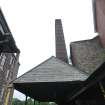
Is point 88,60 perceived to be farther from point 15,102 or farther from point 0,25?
point 15,102

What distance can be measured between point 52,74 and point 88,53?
239 inches

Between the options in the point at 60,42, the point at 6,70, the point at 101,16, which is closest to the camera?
the point at 101,16

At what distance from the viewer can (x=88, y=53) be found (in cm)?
1243

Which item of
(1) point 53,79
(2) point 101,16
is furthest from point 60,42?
(1) point 53,79

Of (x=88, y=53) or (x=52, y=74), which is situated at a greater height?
A: (x=52, y=74)

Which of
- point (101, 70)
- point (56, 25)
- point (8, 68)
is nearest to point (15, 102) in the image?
point (8, 68)

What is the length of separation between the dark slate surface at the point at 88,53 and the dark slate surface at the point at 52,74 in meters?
3.97

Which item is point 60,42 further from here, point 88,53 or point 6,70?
point 6,70

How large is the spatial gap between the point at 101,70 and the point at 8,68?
2317 centimetres

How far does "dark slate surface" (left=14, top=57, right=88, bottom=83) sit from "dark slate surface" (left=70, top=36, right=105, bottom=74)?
3.97 metres

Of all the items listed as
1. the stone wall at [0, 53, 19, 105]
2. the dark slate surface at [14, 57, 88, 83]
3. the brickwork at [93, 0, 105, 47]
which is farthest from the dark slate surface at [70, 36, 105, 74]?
the stone wall at [0, 53, 19, 105]

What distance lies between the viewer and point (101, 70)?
150 inches

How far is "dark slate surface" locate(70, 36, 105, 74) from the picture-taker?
11418mm

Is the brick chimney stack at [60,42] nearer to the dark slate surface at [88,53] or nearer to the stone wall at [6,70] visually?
the dark slate surface at [88,53]
